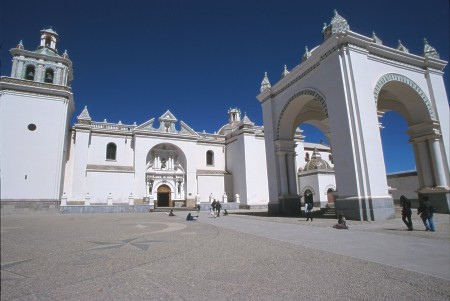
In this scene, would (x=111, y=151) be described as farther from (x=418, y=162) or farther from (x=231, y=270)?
(x=231, y=270)

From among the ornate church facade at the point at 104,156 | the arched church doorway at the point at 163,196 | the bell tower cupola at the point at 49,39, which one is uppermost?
the bell tower cupola at the point at 49,39

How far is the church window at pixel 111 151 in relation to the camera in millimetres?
27906

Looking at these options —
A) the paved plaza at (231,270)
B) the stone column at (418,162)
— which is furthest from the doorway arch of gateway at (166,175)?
the paved plaza at (231,270)

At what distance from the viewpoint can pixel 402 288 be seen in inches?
129

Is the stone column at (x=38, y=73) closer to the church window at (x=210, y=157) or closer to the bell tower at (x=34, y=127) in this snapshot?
the bell tower at (x=34, y=127)

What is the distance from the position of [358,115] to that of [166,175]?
2265 cm

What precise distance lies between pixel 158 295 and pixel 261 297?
110 centimetres

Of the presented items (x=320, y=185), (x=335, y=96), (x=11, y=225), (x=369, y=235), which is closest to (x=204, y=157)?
(x=320, y=185)

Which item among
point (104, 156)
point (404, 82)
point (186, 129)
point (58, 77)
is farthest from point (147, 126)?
point (404, 82)

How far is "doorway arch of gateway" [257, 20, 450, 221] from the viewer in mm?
10898

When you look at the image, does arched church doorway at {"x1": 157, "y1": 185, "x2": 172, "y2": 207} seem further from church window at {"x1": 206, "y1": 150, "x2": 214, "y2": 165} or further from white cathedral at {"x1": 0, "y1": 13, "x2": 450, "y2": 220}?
church window at {"x1": 206, "y1": 150, "x2": 214, "y2": 165}

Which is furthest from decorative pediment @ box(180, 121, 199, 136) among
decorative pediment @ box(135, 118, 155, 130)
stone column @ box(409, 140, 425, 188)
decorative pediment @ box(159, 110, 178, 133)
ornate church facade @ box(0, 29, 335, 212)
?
stone column @ box(409, 140, 425, 188)

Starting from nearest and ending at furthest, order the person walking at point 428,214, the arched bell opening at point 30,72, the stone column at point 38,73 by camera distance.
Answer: the person walking at point 428,214, the arched bell opening at point 30,72, the stone column at point 38,73

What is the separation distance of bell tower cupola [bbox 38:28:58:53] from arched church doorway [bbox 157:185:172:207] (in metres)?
16.7
